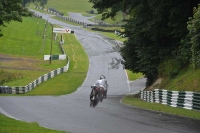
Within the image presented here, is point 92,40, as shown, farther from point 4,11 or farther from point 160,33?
point 4,11

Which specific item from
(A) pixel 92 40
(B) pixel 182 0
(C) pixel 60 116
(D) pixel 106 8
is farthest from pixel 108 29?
(C) pixel 60 116

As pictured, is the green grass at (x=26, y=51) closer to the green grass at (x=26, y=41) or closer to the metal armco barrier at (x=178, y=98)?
the green grass at (x=26, y=41)

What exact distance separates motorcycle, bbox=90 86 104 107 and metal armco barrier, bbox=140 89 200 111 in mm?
3578

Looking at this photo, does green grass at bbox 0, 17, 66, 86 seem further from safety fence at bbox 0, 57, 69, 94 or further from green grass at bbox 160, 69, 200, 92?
green grass at bbox 160, 69, 200, 92

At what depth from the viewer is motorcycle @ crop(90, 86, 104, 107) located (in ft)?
83.1

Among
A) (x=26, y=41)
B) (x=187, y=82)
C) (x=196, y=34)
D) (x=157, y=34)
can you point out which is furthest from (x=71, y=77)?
(x=196, y=34)

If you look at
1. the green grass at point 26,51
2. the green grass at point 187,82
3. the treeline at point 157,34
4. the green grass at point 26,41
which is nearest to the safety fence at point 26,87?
the green grass at point 26,51

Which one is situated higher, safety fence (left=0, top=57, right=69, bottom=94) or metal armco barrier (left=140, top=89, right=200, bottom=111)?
metal armco barrier (left=140, top=89, right=200, bottom=111)

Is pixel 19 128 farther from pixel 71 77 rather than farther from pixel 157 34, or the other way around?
pixel 71 77

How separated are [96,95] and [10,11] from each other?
6.53m

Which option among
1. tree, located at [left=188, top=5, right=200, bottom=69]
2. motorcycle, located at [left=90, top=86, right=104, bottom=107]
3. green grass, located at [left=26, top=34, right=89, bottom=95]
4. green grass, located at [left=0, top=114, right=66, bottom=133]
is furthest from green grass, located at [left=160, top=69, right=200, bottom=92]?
green grass, located at [left=26, top=34, right=89, bottom=95]

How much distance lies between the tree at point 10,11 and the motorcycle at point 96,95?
575cm

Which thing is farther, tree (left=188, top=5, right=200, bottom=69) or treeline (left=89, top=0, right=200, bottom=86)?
treeline (left=89, top=0, right=200, bottom=86)

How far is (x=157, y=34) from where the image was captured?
113 feet
